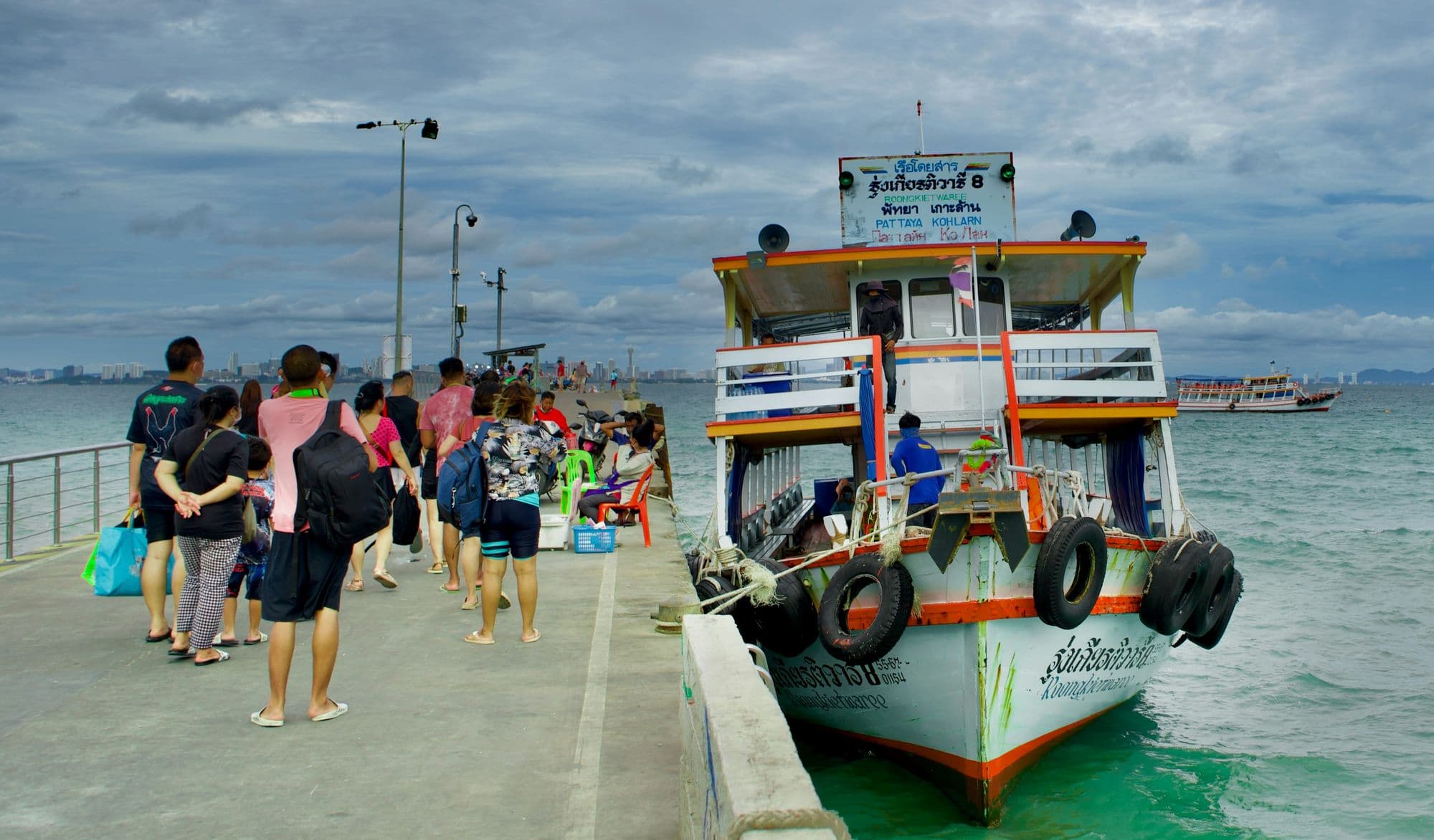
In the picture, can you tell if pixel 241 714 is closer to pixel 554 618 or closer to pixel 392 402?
pixel 554 618

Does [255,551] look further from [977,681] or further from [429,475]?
[977,681]

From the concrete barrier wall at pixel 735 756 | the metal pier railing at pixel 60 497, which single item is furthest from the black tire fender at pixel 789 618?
the metal pier railing at pixel 60 497

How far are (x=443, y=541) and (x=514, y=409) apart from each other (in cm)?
266

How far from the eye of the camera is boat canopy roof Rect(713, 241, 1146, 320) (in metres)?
10.5

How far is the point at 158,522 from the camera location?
682cm

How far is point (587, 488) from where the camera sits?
1445cm

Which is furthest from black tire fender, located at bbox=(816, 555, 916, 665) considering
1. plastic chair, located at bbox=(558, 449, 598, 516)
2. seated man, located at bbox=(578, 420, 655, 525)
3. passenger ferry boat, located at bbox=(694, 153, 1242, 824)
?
seated man, located at bbox=(578, 420, 655, 525)

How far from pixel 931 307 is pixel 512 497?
5.70 meters

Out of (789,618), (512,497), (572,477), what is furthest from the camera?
(572,477)

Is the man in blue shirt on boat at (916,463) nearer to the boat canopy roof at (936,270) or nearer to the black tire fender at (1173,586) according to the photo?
the black tire fender at (1173,586)

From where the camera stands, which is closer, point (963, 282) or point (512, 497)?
point (512, 497)

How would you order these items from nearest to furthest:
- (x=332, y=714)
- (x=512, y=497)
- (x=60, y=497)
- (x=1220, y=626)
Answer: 1. (x=332, y=714)
2. (x=512, y=497)
3. (x=1220, y=626)
4. (x=60, y=497)

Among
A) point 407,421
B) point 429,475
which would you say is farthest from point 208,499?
point 407,421

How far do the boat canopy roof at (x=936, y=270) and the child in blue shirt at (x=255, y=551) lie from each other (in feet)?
16.4
